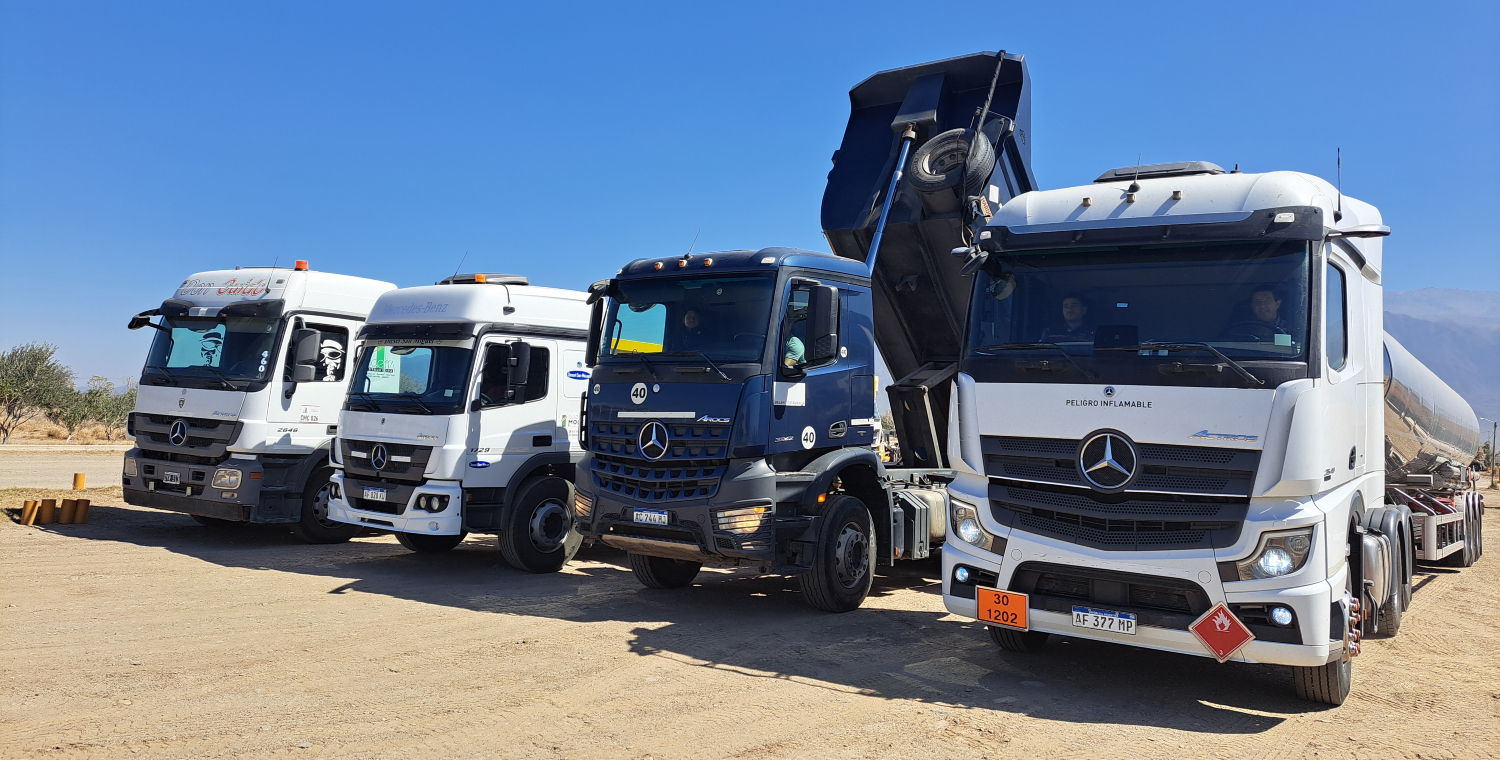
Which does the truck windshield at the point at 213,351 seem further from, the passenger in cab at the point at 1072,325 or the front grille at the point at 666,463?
the passenger in cab at the point at 1072,325

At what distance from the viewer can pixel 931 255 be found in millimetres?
9344

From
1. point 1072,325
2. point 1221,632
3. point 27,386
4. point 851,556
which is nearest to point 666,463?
point 851,556

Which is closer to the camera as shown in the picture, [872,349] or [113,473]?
[872,349]

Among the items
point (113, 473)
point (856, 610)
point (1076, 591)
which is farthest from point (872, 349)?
point (113, 473)

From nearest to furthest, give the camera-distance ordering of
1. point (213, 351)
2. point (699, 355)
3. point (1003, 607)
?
1. point (1003, 607)
2. point (699, 355)
3. point (213, 351)

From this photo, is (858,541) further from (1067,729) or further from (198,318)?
(198,318)

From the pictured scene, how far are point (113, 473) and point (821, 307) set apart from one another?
58.2 feet

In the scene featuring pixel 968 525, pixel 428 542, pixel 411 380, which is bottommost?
pixel 428 542

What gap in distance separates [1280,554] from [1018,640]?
2170mm

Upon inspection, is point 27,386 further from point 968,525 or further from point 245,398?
point 968,525

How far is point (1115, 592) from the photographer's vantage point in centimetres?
575

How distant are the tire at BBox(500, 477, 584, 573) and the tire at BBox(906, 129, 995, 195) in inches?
188

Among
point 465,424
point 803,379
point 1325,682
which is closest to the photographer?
point 1325,682

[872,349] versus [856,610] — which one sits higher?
[872,349]
